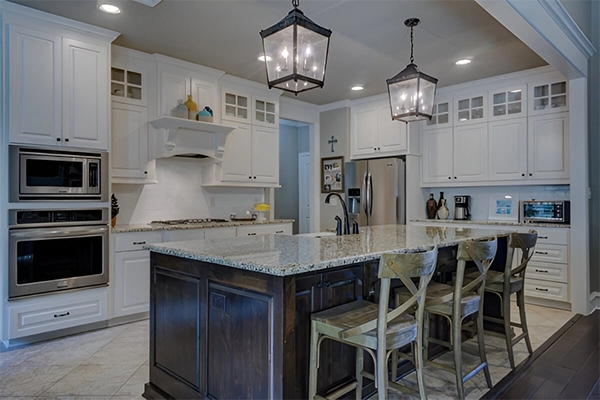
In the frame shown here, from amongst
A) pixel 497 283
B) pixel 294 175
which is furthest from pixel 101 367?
pixel 294 175

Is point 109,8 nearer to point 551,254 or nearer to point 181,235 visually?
point 181,235

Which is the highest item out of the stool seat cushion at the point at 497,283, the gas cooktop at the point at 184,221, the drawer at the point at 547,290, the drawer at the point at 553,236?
the gas cooktop at the point at 184,221

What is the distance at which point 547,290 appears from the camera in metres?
4.28

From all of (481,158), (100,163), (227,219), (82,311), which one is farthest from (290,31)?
(481,158)

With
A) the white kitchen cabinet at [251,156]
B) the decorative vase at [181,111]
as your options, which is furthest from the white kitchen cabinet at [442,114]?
the decorative vase at [181,111]

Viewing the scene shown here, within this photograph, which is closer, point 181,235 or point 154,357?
point 154,357

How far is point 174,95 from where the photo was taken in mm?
4281

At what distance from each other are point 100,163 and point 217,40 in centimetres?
161

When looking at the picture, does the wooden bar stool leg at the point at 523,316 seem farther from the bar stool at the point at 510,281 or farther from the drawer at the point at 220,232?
the drawer at the point at 220,232

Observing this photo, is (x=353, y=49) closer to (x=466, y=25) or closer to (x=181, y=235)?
(x=466, y=25)

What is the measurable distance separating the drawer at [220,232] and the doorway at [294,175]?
128 inches

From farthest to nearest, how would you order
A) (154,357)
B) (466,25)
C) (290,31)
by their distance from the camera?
(466,25) → (154,357) → (290,31)

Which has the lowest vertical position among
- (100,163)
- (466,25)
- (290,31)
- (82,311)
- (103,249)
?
(82,311)

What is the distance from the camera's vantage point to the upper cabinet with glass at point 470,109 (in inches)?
198
